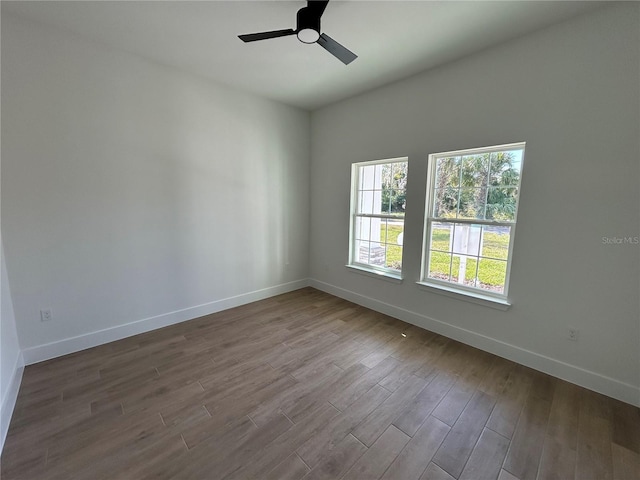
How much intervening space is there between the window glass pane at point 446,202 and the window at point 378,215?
43 cm

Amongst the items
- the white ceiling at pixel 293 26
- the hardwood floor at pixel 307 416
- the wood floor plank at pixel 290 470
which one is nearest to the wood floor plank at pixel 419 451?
the hardwood floor at pixel 307 416

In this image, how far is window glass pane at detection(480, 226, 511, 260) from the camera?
2.54m

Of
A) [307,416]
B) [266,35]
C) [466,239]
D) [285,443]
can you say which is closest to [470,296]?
[466,239]

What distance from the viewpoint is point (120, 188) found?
2693 millimetres

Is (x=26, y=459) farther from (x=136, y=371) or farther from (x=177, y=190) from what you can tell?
(x=177, y=190)

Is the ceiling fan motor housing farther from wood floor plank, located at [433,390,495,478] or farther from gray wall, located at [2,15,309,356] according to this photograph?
wood floor plank, located at [433,390,495,478]

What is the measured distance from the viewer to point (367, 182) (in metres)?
3.78

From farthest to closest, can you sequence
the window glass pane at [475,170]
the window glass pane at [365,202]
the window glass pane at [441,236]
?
1. the window glass pane at [365,202]
2. the window glass pane at [441,236]
3. the window glass pane at [475,170]

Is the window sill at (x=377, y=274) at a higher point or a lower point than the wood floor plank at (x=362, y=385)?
higher

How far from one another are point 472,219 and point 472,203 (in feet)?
0.55

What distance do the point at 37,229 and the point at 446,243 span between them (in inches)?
158

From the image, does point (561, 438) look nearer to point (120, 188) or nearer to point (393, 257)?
point (393, 257)

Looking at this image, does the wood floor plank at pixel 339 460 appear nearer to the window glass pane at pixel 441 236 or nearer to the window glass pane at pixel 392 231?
the window glass pane at pixel 441 236

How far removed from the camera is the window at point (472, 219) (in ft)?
8.24
